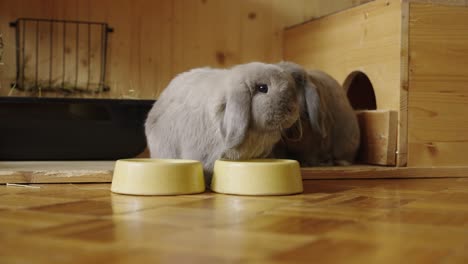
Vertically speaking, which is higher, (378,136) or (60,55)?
(60,55)

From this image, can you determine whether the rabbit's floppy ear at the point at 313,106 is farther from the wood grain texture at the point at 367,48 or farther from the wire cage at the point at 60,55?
the wire cage at the point at 60,55

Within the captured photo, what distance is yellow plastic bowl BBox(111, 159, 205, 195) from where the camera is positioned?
4.28 feet

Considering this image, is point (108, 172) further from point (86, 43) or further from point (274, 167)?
point (86, 43)

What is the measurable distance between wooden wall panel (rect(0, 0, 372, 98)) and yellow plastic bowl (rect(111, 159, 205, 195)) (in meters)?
0.97

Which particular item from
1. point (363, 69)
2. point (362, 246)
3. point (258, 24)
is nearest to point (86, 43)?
point (258, 24)

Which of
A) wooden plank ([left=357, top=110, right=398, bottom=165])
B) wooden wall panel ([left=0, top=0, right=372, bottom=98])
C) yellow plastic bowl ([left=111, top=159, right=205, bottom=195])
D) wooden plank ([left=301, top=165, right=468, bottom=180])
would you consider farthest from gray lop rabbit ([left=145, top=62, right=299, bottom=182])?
wooden wall panel ([left=0, top=0, right=372, bottom=98])

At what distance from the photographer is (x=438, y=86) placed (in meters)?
1.85

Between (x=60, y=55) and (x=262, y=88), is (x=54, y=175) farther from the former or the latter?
(x=60, y=55)

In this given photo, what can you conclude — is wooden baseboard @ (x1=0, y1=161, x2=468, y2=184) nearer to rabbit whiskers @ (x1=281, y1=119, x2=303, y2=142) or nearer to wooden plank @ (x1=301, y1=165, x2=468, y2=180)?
wooden plank @ (x1=301, y1=165, x2=468, y2=180)

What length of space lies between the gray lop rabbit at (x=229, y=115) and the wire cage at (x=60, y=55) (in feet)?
2.67

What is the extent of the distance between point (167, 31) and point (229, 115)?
1121 millimetres

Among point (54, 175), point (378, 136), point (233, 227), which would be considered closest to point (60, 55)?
point (54, 175)

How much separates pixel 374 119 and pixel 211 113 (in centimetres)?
67

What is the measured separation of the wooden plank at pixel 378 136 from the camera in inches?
71.1
